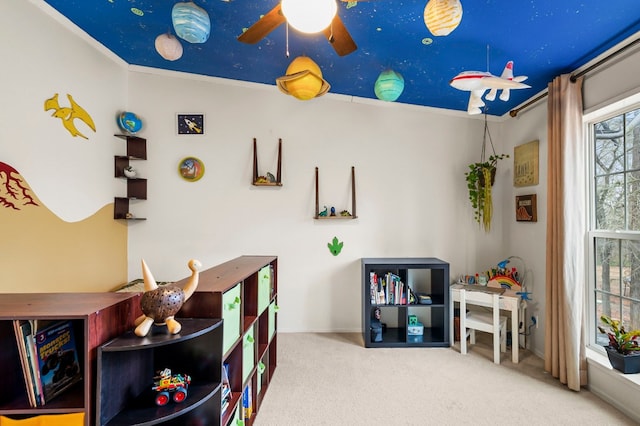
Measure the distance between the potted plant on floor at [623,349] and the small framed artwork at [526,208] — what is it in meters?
1.03

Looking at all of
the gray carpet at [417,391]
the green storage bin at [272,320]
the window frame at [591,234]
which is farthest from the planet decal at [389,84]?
the gray carpet at [417,391]

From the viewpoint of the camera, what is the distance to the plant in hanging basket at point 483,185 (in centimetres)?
311

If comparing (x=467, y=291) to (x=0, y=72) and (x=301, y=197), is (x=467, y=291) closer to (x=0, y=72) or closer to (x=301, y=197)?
(x=301, y=197)

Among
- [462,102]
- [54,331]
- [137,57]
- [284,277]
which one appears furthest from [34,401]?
[462,102]

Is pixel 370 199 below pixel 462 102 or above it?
below

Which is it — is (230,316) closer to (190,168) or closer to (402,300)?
(402,300)

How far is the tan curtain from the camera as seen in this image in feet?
7.14

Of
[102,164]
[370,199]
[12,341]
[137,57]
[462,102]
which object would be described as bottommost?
[12,341]

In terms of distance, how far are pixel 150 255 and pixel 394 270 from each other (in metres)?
2.53

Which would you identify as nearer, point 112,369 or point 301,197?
point 112,369

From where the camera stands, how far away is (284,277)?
3.28 meters

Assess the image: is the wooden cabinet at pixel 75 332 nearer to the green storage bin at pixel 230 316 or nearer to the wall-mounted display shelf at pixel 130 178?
the green storage bin at pixel 230 316

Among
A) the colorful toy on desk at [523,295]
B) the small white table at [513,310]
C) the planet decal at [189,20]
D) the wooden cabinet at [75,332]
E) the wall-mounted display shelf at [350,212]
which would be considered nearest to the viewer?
the wooden cabinet at [75,332]

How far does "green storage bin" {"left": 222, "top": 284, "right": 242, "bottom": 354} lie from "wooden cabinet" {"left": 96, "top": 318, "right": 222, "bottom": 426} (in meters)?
0.10
